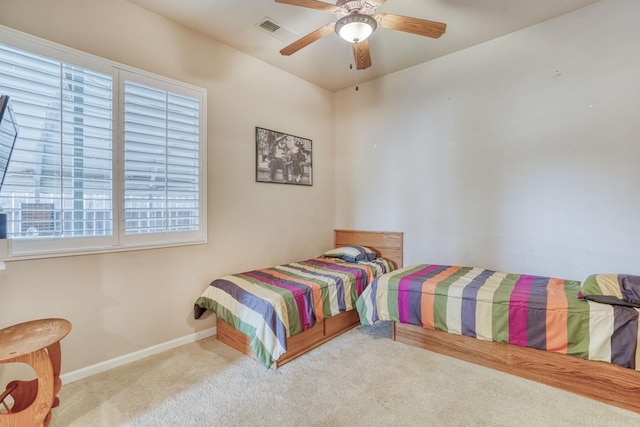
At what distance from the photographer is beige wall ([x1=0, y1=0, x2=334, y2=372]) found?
2115 millimetres

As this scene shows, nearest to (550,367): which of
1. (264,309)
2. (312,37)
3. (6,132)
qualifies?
(264,309)

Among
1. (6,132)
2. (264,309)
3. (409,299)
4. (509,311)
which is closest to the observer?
(6,132)

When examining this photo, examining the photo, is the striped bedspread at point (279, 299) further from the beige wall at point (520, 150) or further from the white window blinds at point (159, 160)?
the beige wall at point (520, 150)

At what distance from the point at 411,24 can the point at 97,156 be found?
97.5 inches

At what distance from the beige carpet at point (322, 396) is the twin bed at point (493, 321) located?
4.6 inches

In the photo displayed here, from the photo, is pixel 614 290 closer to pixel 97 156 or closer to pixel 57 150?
pixel 97 156

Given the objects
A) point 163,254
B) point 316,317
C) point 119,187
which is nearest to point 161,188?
point 119,187

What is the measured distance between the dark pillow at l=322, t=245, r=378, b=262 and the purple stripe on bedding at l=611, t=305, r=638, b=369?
2.23 m

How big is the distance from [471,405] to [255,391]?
54.6 inches

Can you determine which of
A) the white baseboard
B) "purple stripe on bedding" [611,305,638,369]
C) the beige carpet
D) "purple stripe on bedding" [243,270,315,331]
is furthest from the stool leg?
"purple stripe on bedding" [611,305,638,369]

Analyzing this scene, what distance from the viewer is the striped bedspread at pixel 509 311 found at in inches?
75.2

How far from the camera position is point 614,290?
2.05 metres

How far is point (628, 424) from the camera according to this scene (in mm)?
1713

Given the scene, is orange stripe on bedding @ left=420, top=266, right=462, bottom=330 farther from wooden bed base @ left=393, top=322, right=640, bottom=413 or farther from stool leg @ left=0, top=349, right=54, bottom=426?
stool leg @ left=0, top=349, right=54, bottom=426
